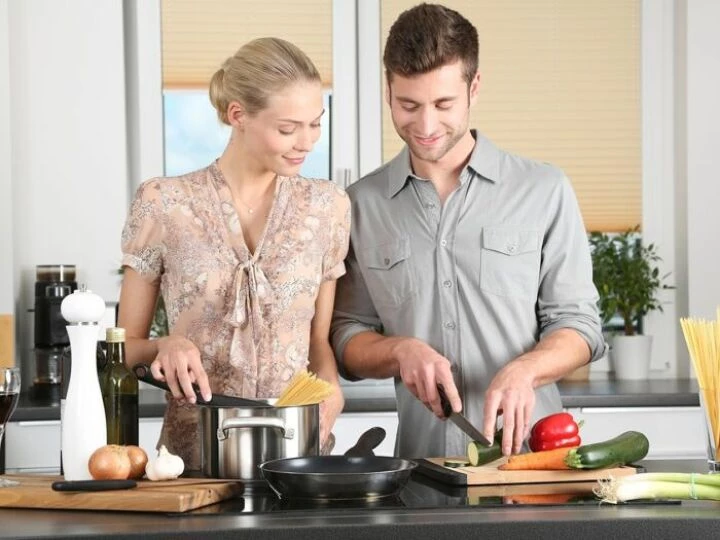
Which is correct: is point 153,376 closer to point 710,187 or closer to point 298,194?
point 298,194

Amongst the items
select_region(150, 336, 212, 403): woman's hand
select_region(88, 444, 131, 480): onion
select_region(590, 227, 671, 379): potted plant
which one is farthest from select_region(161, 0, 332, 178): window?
select_region(88, 444, 131, 480): onion

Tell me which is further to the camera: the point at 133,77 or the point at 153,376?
the point at 133,77

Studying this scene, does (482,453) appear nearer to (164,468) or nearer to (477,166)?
(164,468)

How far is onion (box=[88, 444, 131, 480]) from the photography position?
6.15ft

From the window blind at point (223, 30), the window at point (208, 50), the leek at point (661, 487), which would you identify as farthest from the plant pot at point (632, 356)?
the leek at point (661, 487)

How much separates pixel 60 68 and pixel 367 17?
3.89ft

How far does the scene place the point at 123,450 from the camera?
1906 mm

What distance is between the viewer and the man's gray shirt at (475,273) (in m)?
2.48

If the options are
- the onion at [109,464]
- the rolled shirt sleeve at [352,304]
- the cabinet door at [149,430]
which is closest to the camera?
the onion at [109,464]

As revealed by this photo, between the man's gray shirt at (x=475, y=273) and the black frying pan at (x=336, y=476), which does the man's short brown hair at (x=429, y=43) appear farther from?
the black frying pan at (x=336, y=476)

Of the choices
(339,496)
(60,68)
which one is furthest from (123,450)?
(60,68)

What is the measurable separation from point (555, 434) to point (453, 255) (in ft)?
1.82

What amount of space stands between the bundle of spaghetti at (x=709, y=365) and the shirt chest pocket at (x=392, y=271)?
0.73m

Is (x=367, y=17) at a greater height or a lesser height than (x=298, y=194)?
greater
